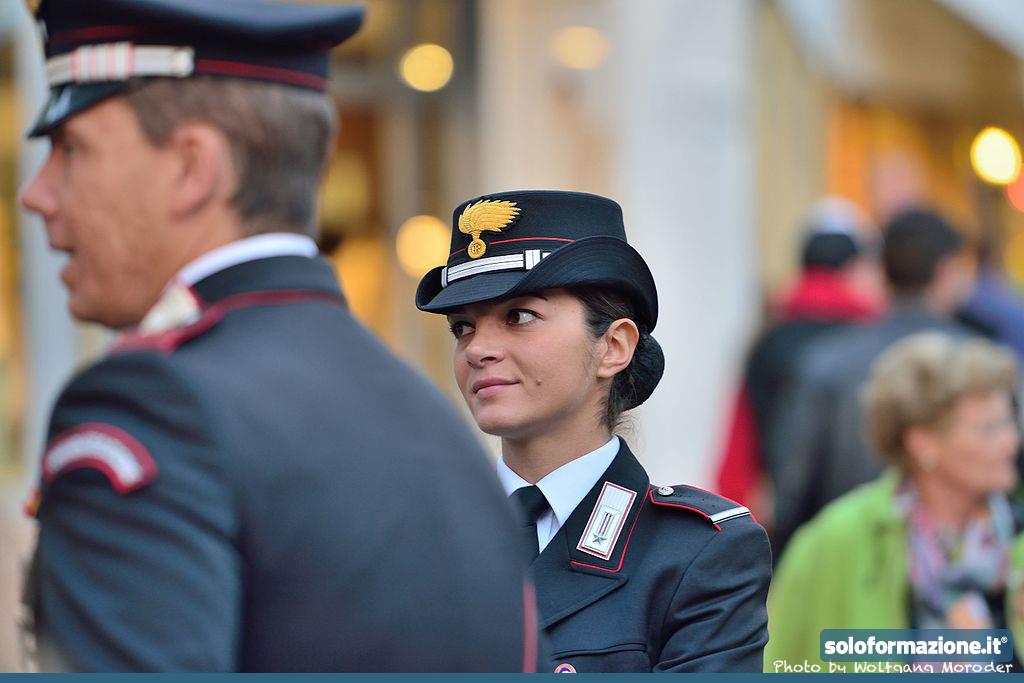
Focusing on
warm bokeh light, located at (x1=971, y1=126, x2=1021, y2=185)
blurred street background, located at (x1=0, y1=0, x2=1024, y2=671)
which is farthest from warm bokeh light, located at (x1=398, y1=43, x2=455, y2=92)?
warm bokeh light, located at (x1=971, y1=126, x2=1021, y2=185)

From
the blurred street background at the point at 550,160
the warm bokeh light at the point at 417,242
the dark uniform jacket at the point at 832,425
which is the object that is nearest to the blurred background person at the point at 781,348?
the dark uniform jacket at the point at 832,425

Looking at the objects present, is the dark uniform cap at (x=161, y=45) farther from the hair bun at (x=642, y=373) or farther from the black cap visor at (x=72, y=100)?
the hair bun at (x=642, y=373)

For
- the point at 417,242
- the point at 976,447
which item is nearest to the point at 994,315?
the point at 976,447

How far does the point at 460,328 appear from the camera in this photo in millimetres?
1997

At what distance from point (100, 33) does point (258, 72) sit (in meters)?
0.19

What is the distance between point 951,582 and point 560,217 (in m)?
1.80

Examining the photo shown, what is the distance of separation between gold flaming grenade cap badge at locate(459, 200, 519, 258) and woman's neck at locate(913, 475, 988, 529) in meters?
2.07

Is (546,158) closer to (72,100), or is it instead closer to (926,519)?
(926,519)

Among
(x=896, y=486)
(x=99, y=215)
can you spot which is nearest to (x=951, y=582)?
(x=896, y=486)

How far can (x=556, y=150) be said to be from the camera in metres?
8.40

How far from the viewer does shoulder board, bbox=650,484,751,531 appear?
2045mm

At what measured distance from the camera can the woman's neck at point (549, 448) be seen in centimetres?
197

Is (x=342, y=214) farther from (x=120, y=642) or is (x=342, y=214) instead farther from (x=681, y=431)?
(x=120, y=642)

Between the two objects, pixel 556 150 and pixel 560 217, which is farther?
pixel 556 150
